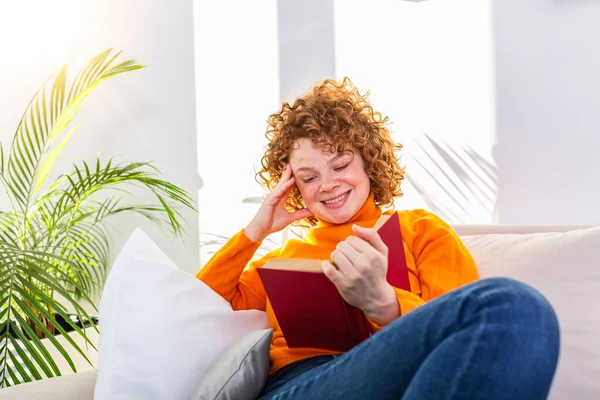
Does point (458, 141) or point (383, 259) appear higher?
point (458, 141)

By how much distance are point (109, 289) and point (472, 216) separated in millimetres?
1466

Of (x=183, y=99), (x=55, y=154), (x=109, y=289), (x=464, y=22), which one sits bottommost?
(x=109, y=289)

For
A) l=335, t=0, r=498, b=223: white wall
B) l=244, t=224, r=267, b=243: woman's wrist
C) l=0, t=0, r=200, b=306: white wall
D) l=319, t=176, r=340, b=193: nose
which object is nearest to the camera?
l=319, t=176, r=340, b=193: nose

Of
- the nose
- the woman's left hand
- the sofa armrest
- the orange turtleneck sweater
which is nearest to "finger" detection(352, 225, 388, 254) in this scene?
the woman's left hand

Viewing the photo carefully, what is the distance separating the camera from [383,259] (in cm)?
104

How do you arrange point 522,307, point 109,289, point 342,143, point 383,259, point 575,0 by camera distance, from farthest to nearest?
1. point 575,0
2. point 342,143
3. point 109,289
4. point 383,259
5. point 522,307

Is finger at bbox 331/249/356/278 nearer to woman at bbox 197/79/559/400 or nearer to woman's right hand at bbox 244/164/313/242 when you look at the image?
woman at bbox 197/79/559/400

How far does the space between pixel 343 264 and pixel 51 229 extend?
62.0 inches

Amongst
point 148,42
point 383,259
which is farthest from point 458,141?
point 383,259

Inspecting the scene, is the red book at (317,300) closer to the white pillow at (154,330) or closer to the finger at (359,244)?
the finger at (359,244)

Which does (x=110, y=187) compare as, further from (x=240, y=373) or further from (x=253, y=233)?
(x=240, y=373)

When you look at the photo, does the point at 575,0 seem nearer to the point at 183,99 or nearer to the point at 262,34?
the point at 262,34

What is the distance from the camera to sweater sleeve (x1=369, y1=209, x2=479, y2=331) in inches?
51.2

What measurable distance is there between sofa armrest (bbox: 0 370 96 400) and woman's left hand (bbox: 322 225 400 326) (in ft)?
1.92
